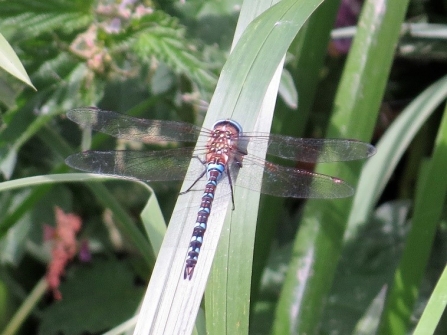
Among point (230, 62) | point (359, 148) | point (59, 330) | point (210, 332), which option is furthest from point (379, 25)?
point (59, 330)

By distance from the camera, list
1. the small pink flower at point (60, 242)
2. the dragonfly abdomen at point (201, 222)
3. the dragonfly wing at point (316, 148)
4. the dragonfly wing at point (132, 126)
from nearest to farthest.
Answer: the dragonfly abdomen at point (201, 222) < the dragonfly wing at point (316, 148) < the dragonfly wing at point (132, 126) < the small pink flower at point (60, 242)

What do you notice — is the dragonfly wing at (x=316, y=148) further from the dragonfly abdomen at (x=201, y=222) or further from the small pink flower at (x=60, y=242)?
the small pink flower at (x=60, y=242)

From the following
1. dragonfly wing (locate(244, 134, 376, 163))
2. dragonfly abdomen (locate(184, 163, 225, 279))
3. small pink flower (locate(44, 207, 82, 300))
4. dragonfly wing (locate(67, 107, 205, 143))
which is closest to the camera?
dragonfly abdomen (locate(184, 163, 225, 279))

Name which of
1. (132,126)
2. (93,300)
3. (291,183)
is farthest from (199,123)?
(93,300)

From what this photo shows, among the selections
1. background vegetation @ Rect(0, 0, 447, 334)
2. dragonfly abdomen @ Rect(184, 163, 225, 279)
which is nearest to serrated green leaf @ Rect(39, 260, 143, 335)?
background vegetation @ Rect(0, 0, 447, 334)

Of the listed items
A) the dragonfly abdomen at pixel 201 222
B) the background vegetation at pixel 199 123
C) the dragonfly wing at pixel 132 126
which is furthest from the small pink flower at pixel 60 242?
the dragonfly abdomen at pixel 201 222

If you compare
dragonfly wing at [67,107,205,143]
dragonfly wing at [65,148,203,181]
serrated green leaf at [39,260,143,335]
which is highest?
dragonfly wing at [67,107,205,143]

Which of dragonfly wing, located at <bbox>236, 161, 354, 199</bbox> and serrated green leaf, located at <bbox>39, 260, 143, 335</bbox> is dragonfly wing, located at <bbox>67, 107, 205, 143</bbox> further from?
serrated green leaf, located at <bbox>39, 260, 143, 335</bbox>
